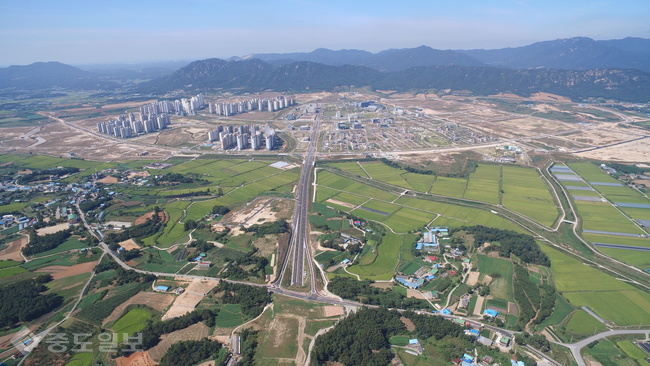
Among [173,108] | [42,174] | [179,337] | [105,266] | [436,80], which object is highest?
[436,80]

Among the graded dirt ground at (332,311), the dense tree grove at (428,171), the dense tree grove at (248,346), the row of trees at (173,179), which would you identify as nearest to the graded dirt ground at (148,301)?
the dense tree grove at (248,346)

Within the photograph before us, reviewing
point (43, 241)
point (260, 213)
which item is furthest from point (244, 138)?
point (43, 241)

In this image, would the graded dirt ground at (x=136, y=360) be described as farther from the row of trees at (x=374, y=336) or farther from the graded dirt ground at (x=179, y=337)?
the row of trees at (x=374, y=336)

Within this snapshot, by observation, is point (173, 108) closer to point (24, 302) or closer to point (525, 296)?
point (24, 302)

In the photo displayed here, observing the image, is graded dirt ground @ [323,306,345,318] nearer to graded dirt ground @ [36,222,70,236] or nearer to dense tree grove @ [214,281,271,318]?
dense tree grove @ [214,281,271,318]

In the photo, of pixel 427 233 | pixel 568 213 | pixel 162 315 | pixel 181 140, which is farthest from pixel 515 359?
pixel 181 140

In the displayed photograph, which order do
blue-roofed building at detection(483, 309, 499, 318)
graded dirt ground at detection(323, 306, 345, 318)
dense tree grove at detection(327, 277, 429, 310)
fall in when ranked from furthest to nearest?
dense tree grove at detection(327, 277, 429, 310)
graded dirt ground at detection(323, 306, 345, 318)
blue-roofed building at detection(483, 309, 499, 318)

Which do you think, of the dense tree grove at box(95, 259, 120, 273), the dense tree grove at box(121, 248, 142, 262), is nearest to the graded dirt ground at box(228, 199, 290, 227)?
the dense tree grove at box(121, 248, 142, 262)
